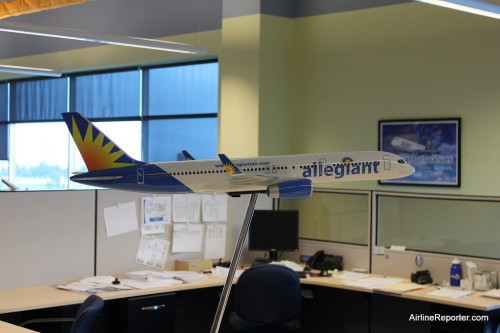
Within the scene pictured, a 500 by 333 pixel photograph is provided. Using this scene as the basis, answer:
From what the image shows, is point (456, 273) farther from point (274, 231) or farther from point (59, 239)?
point (59, 239)

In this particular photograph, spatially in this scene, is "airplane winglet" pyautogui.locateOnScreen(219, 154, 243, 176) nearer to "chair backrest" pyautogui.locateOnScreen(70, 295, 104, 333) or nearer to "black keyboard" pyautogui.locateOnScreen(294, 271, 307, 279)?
"chair backrest" pyautogui.locateOnScreen(70, 295, 104, 333)

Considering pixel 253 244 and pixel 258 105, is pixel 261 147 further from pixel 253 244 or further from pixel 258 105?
pixel 253 244

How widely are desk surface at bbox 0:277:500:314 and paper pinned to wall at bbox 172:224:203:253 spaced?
0.40 m

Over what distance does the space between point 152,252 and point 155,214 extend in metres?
0.26

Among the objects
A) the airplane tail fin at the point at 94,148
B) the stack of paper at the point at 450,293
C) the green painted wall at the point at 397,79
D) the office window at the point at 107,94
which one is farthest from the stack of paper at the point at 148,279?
the office window at the point at 107,94

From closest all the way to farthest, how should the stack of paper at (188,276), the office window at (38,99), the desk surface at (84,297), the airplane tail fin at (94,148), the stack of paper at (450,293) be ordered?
the airplane tail fin at (94,148) → the desk surface at (84,297) → the stack of paper at (450,293) → the stack of paper at (188,276) → the office window at (38,99)

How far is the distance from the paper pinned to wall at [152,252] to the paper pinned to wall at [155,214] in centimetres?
6

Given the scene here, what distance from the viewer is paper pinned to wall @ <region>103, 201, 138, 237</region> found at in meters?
4.75

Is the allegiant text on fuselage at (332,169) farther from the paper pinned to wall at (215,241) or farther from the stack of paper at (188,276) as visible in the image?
the paper pinned to wall at (215,241)

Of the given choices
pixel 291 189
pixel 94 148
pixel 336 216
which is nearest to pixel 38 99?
pixel 336 216

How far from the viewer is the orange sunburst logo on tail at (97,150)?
1.80m

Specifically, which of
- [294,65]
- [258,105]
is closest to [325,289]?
[258,105]

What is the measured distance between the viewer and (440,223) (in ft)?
16.3

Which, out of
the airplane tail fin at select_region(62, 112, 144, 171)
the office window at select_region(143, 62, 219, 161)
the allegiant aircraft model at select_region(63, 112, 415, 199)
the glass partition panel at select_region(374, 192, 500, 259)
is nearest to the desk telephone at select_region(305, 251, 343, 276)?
the glass partition panel at select_region(374, 192, 500, 259)
